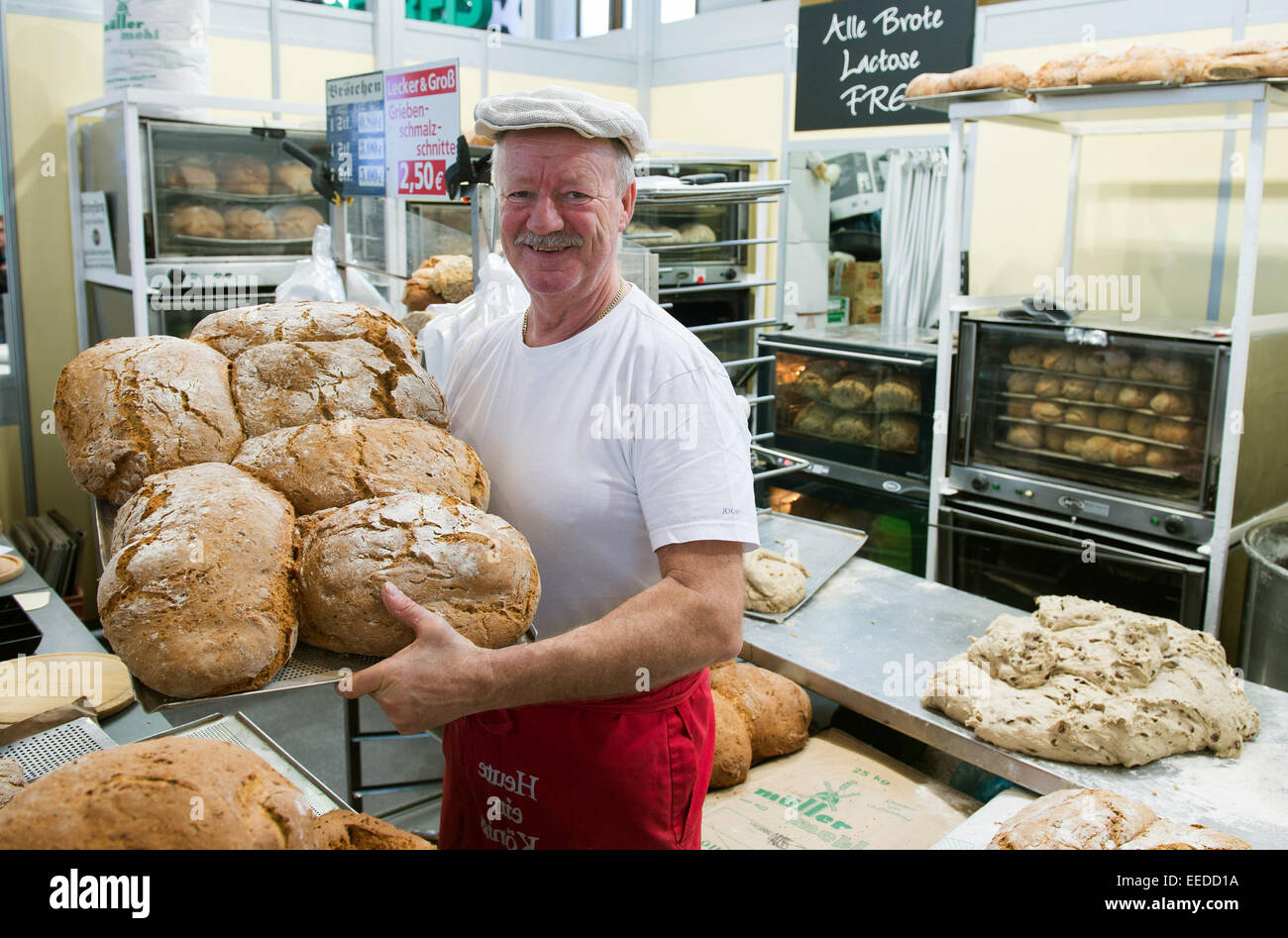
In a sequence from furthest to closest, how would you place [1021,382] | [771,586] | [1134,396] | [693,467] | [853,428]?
[853,428], [1021,382], [1134,396], [771,586], [693,467]

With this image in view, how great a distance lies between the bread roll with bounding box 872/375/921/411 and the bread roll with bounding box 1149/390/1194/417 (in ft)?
3.21

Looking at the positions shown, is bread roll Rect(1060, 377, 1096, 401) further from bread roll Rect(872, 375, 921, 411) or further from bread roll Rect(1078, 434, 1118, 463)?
bread roll Rect(872, 375, 921, 411)

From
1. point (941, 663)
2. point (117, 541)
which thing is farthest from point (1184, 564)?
point (117, 541)

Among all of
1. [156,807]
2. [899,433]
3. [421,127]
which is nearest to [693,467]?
[156,807]

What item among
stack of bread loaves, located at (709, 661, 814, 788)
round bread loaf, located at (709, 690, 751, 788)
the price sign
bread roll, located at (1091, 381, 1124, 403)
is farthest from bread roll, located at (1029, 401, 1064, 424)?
the price sign

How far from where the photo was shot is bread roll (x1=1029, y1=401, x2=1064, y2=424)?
3.65 m

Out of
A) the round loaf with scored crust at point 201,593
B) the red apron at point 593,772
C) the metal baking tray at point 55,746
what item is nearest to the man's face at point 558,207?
the round loaf with scored crust at point 201,593

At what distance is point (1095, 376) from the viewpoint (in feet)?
11.6

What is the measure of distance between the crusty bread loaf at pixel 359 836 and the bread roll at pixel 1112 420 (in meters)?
3.27

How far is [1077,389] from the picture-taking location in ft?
11.8

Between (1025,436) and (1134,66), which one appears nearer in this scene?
(1134,66)

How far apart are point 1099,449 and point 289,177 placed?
3464 mm

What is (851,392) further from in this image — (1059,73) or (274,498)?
A: (274,498)
